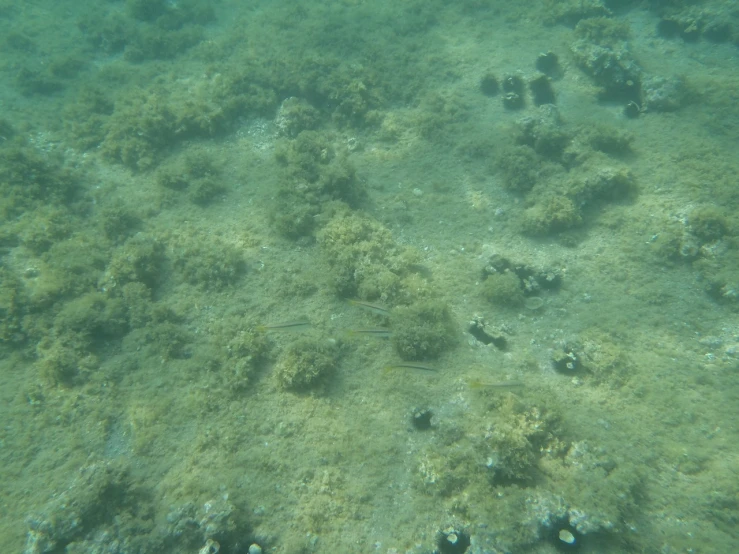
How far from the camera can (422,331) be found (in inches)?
245

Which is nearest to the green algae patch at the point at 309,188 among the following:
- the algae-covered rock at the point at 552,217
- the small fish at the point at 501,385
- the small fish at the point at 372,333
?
the small fish at the point at 372,333

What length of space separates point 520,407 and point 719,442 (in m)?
2.71

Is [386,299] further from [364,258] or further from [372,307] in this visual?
[364,258]

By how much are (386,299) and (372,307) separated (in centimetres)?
35

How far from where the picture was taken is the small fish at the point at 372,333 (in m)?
6.38

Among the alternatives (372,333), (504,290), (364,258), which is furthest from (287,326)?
(504,290)

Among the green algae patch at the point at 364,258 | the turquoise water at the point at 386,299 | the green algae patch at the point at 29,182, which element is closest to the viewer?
the turquoise water at the point at 386,299

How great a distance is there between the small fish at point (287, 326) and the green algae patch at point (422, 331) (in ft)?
5.11

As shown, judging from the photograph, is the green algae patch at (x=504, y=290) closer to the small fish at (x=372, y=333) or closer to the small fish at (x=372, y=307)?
the small fish at (x=372, y=307)

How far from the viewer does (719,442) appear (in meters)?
5.16

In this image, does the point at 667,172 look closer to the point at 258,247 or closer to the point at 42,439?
the point at 258,247

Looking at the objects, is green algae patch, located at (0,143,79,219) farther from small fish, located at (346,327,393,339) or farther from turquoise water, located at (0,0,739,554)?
small fish, located at (346,327,393,339)

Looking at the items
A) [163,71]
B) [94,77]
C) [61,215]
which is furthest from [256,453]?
[94,77]

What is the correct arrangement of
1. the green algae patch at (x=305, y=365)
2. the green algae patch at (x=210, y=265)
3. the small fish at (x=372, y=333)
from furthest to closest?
1. the green algae patch at (x=210, y=265)
2. the small fish at (x=372, y=333)
3. the green algae patch at (x=305, y=365)
